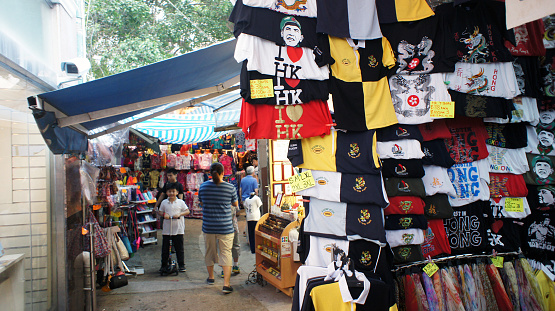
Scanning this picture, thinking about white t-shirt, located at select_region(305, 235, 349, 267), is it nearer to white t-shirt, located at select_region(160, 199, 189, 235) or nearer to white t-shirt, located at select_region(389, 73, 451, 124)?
white t-shirt, located at select_region(389, 73, 451, 124)

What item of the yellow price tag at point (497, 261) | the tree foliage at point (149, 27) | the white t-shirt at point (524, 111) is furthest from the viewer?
the tree foliage at point (149, 27)

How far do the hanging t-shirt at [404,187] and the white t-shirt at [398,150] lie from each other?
204mm

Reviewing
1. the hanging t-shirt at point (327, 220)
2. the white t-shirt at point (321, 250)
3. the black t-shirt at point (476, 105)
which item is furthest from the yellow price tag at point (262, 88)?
the black t-shirt at point (476, 105)

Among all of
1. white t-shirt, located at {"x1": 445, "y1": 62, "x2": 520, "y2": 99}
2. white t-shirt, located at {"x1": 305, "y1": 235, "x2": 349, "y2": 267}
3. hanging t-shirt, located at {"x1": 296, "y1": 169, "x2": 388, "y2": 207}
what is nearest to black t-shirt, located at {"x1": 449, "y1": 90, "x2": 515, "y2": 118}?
white t-shirt, located at {"x1": 445, "y1": 62, "x2": 520, "y2": 99}

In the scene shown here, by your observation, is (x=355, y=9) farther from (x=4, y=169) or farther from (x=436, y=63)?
(x=4, y=169)

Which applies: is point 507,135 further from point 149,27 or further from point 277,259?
point 149,27

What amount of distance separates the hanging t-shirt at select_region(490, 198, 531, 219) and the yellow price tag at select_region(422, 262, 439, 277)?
850 mm

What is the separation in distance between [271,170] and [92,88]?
4.02m

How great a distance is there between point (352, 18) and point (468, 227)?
2.14m

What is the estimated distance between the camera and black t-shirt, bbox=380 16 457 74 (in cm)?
308

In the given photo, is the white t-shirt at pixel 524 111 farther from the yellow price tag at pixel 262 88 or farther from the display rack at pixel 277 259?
the display rack at pixel 277 259

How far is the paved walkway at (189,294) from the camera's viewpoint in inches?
193

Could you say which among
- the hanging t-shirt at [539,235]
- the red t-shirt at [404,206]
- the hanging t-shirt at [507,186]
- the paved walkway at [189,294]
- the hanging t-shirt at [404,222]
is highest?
the hanging t-shirt at [507,186]

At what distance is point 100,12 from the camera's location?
1376cm
